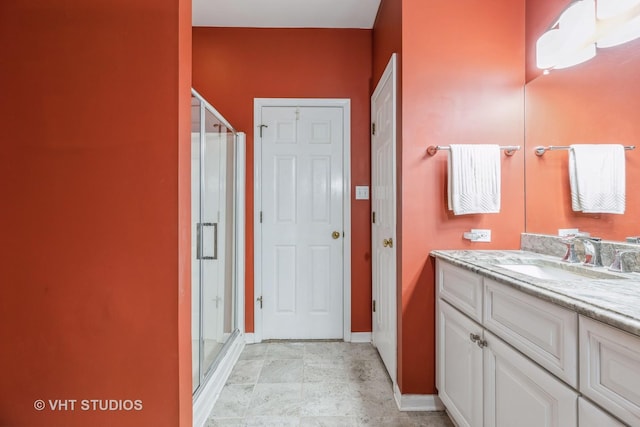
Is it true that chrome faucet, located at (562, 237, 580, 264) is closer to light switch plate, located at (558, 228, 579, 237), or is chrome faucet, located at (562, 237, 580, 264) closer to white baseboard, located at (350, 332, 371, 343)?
light switch plate, located at (558, 228, 579, 237)

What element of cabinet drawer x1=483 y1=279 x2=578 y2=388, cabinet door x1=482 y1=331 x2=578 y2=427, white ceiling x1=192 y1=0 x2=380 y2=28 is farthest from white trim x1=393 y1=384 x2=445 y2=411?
white ceiling x1=192 y1=0 x2=380 y2=28

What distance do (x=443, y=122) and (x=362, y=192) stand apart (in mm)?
978

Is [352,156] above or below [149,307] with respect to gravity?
above

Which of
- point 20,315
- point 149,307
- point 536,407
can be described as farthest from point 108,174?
point 536,407

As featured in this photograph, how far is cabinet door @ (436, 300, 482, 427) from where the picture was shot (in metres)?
1.23

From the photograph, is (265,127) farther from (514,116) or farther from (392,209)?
(514,116)

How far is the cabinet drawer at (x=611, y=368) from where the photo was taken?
0.62 meters

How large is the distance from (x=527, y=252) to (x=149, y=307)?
1.86m

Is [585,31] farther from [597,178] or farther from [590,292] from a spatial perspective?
[590,292]

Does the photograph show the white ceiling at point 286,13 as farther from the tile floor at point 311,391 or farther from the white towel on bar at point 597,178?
the tile floor at point 311,391

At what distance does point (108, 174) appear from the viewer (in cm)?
119

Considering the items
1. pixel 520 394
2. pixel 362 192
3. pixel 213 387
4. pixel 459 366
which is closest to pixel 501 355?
pixel 520 394

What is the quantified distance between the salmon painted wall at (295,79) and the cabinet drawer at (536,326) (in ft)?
4.74

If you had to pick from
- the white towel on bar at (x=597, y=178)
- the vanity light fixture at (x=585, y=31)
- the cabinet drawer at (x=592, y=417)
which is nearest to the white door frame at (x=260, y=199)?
the vanity light fixture at (x=585, y=31)
